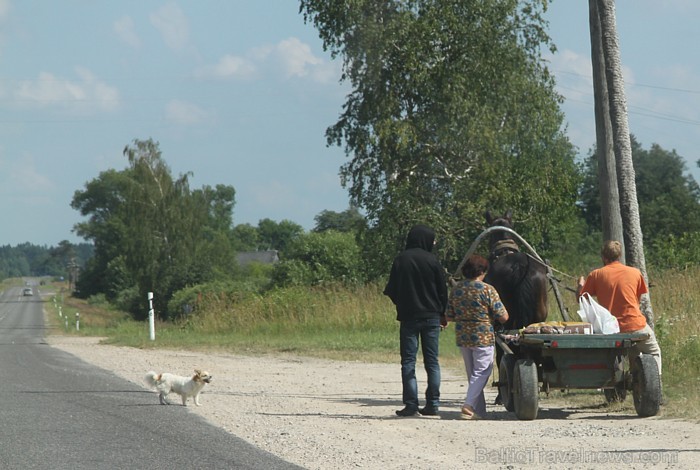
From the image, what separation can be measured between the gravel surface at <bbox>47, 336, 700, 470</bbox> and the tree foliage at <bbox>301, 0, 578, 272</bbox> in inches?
865

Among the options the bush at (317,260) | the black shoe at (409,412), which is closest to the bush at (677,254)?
the bush at (317,260)

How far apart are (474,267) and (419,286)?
62 centimetres

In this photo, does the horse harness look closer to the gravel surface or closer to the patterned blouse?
the patterned blouse

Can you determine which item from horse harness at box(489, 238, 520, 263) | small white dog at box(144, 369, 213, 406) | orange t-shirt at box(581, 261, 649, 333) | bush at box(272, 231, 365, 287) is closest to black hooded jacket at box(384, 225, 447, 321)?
horse harness at box(489, 238, 520, 263)

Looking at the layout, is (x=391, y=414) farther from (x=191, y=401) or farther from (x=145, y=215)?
(x=145, y=215)

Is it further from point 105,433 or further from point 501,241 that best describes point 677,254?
point 105,433

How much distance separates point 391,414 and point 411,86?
2755cm

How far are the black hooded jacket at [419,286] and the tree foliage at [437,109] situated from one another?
85.1 ft

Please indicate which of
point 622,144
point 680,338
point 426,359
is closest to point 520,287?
point 426,359

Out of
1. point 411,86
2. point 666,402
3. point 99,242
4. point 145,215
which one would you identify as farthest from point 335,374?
point 99,242

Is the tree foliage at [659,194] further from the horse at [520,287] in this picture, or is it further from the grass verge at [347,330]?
the horse at [520,287]

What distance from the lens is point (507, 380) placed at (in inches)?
465

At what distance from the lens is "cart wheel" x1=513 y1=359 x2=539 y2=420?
431 inches

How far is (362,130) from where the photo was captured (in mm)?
39688
